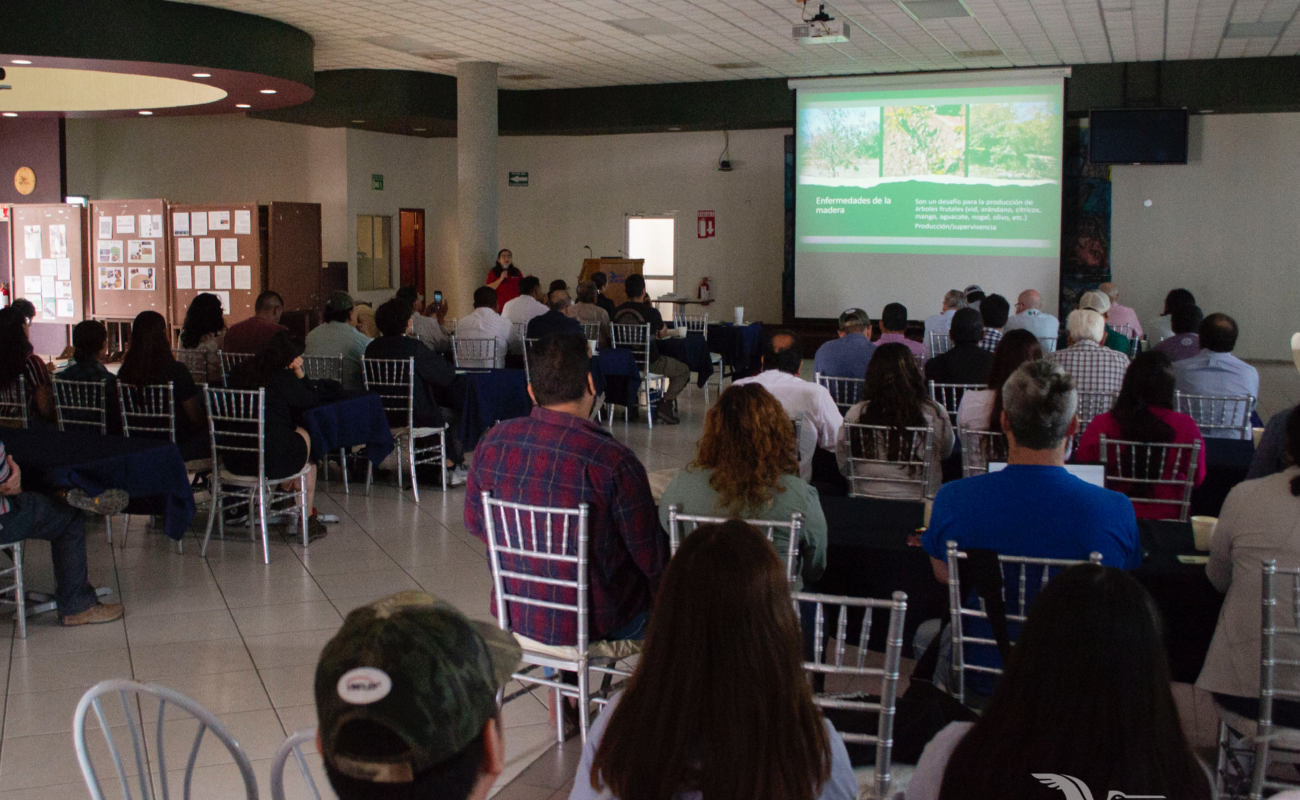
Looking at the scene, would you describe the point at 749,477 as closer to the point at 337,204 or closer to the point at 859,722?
the point at 859,722

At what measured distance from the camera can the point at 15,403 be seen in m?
6.15

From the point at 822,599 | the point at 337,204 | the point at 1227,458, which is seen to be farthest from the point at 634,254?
the point at 822,599

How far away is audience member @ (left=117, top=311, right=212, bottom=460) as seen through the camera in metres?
5.75

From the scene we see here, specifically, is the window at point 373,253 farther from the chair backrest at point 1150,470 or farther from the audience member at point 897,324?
the chair backrest at point 1150,470

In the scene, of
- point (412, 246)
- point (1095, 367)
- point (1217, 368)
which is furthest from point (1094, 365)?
point (412, 246)

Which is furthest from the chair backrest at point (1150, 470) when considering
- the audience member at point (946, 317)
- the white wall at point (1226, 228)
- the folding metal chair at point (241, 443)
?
the white wall at point (1226, 228)

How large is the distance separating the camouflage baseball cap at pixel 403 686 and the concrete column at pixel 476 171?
1165cm

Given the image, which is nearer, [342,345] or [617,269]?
[342,345]

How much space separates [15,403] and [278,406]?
61.7 inches

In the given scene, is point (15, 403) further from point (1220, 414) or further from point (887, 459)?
point (1220, 414)

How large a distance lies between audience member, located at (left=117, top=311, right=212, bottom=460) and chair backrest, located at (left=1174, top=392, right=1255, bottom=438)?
4.86 meters

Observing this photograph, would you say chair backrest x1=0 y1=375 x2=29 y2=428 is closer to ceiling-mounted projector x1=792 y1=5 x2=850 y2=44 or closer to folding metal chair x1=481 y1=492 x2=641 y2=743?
folding metal chair x1=481 y1=492 x2=641 y2=743

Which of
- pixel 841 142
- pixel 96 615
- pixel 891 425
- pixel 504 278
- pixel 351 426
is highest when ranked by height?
pixel 841 142

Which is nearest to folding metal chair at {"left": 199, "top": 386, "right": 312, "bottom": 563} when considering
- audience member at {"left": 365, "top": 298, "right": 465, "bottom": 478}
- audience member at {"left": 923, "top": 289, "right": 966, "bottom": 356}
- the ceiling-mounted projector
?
audience member at {"left": 365, "top": 298, "right": 465, "bottom": 478}
